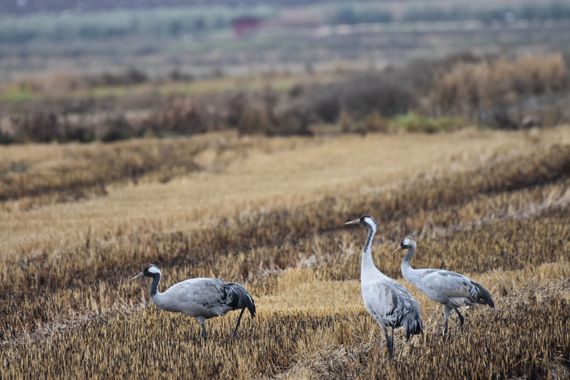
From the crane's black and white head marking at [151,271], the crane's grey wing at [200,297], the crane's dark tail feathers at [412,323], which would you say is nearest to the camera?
the crane's dark tail feathers at [412,323]

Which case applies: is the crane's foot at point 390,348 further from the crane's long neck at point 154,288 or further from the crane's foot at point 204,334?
the crane's long neck at point 154,288

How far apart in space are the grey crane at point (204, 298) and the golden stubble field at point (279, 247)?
0.34m

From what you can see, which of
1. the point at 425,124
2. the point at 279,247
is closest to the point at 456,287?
the point at 279,247

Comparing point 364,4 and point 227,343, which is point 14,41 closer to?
point 364,4

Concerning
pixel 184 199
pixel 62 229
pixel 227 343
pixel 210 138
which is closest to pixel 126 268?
pixel 62 229

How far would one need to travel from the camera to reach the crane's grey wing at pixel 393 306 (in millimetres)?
10594

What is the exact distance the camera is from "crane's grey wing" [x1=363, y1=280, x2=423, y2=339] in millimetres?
10594

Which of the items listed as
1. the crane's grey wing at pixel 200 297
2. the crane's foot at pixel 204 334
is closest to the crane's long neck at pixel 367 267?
the crane's grey wing at pixel 200 297

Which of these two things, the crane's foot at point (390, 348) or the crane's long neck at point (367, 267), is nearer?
the crane's foot at point (390, 348)

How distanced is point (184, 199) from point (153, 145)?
24.8 feet

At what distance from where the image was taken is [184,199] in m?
22.0

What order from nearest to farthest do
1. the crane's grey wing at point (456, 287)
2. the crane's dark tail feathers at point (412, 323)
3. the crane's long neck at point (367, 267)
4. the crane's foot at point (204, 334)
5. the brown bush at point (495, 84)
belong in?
1. the crane's dark tail feathers at point (412, 323)
2. the crane's long neck at point (367, 267)
3. the crane's grey wing at point (456, 287)
4. the crane's foot at point (204, 334)
5. the brown bush at point (495, 84)

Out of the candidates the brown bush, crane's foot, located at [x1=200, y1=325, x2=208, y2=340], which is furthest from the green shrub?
crane's foot, located at [x1=200, y1=325, x2=208, y2=340]

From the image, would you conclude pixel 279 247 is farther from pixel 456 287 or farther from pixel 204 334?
pixel 456 287
